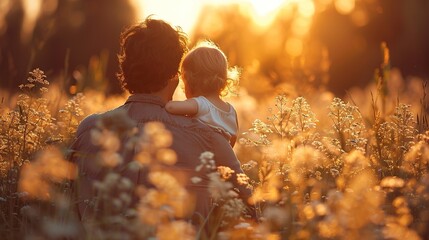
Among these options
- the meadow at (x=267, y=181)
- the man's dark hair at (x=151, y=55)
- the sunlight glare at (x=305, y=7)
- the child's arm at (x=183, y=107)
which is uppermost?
the sunlight glare at (x=305, y=7)

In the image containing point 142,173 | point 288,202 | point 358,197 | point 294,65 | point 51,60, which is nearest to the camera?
point 358,197

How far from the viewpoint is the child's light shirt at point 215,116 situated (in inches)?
204

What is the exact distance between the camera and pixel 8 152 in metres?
4.93

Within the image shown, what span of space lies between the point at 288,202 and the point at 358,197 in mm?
804

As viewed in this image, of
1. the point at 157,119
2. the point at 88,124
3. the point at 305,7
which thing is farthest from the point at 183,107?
the point at 305,7

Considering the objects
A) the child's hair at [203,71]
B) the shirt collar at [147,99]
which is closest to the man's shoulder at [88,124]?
the shirt collar at [147,99]

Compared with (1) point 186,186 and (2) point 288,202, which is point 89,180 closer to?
(1) point 186,186

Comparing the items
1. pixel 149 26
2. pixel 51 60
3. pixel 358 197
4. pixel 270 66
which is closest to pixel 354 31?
pixel 270 66

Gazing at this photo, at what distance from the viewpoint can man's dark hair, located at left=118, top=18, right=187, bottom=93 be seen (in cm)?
495

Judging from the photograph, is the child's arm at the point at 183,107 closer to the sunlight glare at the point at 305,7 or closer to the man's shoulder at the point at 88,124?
the man's shoulder at the point at 88,124

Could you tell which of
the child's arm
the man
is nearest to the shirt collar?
the man

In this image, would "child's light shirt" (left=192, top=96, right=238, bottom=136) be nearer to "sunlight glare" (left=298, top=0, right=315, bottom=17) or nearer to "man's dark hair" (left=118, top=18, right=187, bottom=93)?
"man's dark hair" (left=118, top=18, right=187, bottom=93)

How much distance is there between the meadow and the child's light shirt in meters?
0.16

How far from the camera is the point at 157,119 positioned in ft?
15.8
